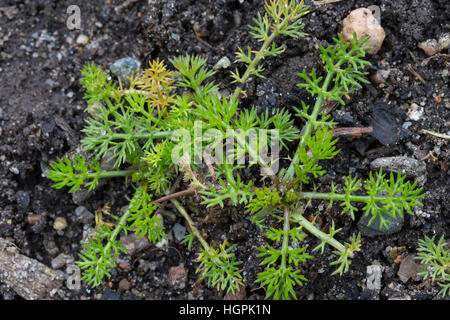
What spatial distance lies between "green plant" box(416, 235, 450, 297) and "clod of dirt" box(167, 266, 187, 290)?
158 centimetres

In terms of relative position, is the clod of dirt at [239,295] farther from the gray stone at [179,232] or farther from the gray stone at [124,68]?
the gray stone at [124,68]

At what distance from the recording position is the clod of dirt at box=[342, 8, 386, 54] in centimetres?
348

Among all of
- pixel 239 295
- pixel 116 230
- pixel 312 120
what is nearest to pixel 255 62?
pixel 312 120

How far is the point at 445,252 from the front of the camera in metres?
3.18

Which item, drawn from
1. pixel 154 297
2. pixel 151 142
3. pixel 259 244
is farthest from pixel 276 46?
pixel 154 297

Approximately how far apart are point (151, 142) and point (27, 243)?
1244 millimetres

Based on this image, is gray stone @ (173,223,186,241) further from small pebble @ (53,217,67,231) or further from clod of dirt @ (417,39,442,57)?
clod of dirt @ (417,39,442,57)

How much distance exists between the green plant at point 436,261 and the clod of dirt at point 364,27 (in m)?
1.37

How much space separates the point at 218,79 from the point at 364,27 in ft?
3.55

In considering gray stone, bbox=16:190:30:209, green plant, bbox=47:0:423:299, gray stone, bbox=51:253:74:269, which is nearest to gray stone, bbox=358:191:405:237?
green plant, bbox=47:0:423:299

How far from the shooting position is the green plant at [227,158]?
3072 millimetres

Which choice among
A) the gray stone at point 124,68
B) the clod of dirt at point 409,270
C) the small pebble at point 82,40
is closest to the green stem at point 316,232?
the clod of dirt at point 409,270

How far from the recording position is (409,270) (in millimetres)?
3320

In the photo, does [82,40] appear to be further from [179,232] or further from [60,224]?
[179,232]
